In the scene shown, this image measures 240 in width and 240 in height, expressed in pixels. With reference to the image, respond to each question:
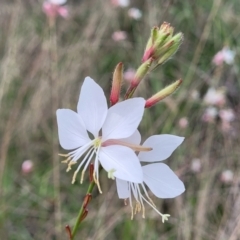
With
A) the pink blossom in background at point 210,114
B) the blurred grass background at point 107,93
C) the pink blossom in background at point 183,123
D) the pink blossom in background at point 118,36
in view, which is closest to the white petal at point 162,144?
the blurred grass background at point 107,93

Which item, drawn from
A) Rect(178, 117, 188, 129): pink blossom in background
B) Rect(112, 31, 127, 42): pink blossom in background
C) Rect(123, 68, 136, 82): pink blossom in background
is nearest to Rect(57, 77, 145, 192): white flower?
Rect(178, 117, 188, 129): pink blossom in background

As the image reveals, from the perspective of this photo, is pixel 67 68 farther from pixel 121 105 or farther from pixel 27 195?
pixel 121 105

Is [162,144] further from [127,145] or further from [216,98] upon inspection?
[216,98]

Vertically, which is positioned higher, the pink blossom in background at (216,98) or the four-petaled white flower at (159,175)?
the pink blossom in background at (216,98)

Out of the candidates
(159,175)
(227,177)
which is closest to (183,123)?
(227,177)

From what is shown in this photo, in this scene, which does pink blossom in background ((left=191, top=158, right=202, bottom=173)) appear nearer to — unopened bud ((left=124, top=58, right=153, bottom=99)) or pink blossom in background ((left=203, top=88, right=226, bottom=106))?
pink blossom in background ((left=203, top=88, right=226, bottom=106))

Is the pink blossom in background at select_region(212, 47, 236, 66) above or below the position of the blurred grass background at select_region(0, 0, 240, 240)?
above

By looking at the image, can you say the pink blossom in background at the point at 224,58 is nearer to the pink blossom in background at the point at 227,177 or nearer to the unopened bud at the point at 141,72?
the pink blossom in background at the point at 227,177
